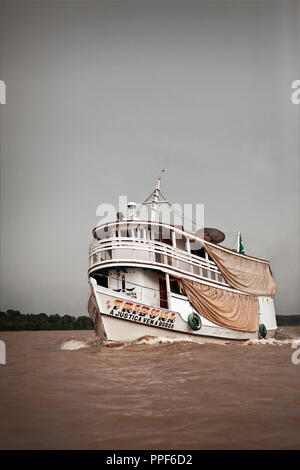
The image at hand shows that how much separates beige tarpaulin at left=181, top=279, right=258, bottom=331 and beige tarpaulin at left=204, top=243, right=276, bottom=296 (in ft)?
1.94

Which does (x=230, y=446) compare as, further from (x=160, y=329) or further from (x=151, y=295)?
(x=151, y=295)

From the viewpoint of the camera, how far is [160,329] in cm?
1225

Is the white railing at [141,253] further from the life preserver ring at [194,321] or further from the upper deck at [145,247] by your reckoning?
the life preserver ring at [194,321]

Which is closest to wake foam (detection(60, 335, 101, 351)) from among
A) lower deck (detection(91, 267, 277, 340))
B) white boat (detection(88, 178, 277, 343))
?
white boat (detection(88, 178, 277, 343))

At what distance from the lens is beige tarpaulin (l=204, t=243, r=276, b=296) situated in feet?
52.6

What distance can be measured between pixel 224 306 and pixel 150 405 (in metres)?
11.2

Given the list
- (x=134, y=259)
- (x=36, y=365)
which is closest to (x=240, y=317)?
(x=134, y=259)

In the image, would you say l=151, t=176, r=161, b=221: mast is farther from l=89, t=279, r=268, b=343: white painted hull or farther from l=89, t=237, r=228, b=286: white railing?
l=89, t=279, r=268, b=343: white painted hull

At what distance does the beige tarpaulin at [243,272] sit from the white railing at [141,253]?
1697mm

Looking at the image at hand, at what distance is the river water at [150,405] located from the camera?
3459 mm

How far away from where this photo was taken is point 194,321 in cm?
1336

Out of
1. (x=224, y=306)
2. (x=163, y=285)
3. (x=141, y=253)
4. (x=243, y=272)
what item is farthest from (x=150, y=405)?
(x=243, y=272)
